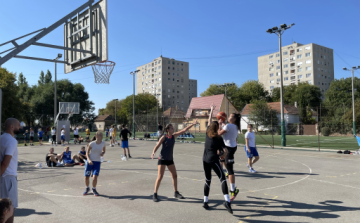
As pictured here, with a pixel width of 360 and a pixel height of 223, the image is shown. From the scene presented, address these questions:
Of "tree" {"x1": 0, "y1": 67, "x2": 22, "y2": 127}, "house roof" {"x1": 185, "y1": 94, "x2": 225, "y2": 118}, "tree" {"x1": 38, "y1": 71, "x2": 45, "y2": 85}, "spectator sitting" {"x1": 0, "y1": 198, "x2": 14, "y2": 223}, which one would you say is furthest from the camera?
"tree" {"x1": 38, "y1": 71, "x2": 45, "y2": 85}

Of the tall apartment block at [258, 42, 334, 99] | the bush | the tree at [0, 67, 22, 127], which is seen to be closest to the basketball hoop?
the tree at [0, 67, 22, 127]

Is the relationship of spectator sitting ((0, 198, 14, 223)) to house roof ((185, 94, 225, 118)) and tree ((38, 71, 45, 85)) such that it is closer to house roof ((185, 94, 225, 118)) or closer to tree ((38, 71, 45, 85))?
house roof ((185, 94, 225, 118))

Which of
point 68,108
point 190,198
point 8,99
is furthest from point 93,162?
point 8,99

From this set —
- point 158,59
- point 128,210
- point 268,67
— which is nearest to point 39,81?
point 158,59

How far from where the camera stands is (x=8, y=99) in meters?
35.1

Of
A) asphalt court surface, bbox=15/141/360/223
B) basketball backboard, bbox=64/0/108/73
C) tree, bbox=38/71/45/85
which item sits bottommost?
asphalt court surface, bbox=15/141/360/223

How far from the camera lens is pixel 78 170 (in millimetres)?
10969

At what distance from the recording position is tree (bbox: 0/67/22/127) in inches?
1364

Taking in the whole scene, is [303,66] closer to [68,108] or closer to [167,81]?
[167,81]

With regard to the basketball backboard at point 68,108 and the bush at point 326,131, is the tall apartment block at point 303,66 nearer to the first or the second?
the bush at point 326,131

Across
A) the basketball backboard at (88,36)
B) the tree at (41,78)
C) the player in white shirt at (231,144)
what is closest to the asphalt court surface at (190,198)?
the player in white shirt at (231,144)

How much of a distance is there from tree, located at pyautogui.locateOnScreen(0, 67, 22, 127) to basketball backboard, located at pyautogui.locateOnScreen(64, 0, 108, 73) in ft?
100.0

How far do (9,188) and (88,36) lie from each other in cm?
640

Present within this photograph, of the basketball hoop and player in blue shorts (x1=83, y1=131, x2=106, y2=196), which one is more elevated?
the basketball hoop
